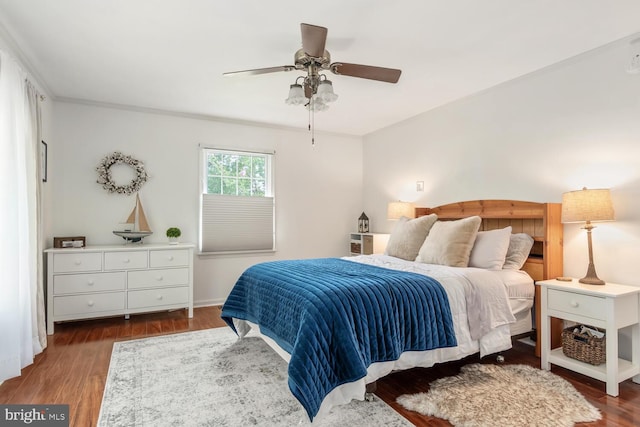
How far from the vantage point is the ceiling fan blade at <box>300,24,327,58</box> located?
204 centimetres

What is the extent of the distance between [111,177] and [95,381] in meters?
2.53

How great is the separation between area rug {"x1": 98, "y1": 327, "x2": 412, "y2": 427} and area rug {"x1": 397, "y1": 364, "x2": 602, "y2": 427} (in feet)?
1.01

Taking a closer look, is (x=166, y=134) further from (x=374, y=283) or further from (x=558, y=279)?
(x=558, y=279)

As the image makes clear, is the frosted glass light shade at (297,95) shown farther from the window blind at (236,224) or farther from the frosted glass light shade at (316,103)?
the window blind at (236,224)

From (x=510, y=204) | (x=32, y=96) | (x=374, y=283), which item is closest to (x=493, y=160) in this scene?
(x=510, y=204)

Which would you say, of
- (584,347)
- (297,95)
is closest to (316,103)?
(297,95)

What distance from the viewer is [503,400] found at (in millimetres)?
2170

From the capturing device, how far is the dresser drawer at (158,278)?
387cm

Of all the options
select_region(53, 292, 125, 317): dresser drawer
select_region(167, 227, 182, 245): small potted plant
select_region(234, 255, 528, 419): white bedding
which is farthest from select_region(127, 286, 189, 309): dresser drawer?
select_region(234, 255, 528, 419): white bedding

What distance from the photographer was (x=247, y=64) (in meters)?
3.09

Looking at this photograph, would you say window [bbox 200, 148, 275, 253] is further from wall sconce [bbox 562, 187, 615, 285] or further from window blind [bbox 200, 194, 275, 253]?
wall sconce [bbox 562, 187, 615, 285]

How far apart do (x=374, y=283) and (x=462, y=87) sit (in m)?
2.46

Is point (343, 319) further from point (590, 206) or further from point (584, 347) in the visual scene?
point (590, 206)

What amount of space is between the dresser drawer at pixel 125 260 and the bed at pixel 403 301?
54.2 inches
